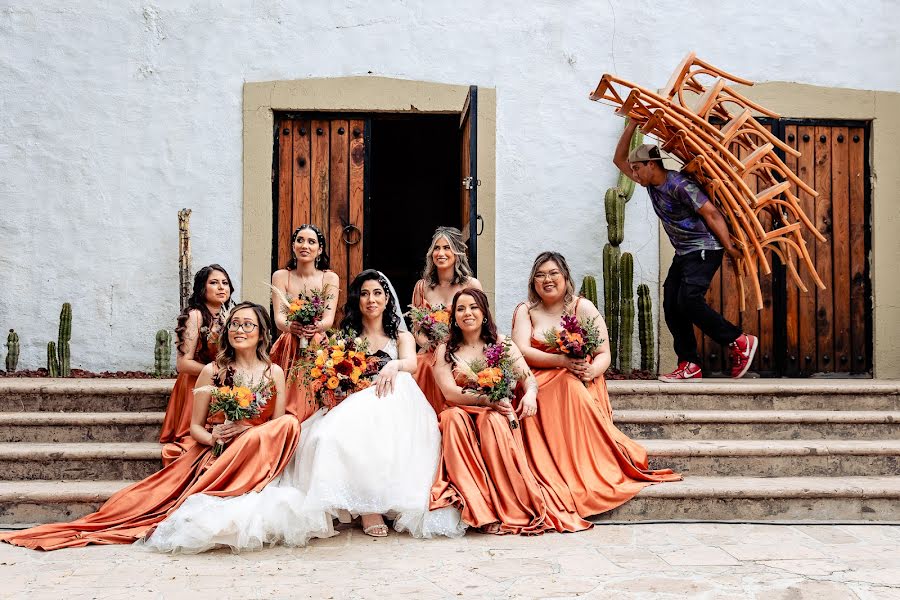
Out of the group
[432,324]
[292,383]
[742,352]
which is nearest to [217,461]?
[292,383]

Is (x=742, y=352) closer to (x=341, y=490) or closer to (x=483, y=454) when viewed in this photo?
(x=483, y=454)

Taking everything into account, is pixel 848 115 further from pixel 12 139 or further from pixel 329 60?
pixel 12 139

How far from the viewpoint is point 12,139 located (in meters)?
7.07

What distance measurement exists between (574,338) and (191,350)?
93.1 inches

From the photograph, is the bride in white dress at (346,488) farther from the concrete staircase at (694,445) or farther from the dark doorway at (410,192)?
the dark doorway at (410,192)

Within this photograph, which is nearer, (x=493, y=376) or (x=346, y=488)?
(x=346, y=488)

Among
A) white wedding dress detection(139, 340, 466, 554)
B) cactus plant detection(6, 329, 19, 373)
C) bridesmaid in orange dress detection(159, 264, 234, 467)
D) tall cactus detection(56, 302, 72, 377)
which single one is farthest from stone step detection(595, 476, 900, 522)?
cactus plant detection(6, 329, 19, 373)

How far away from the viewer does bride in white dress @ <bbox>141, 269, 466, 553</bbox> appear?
4.00m

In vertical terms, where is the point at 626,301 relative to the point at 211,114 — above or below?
below

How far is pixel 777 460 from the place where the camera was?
5.09 meters

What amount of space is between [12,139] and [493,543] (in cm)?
547

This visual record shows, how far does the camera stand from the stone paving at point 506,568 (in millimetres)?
3412

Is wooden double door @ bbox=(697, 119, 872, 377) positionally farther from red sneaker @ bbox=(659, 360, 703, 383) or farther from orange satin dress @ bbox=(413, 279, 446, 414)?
orange satin dress @ bbox=(413, 279, 446, 414)

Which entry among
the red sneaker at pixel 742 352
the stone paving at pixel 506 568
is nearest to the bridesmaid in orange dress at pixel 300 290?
the stone paving at pixel 506 568
